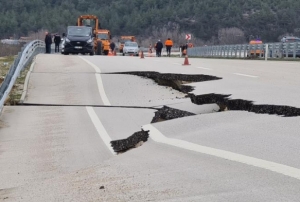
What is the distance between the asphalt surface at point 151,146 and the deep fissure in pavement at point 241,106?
191 millimetres

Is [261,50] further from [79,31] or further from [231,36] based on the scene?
[231,36]

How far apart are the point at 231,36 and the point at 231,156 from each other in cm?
11323

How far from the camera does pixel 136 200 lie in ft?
20.8

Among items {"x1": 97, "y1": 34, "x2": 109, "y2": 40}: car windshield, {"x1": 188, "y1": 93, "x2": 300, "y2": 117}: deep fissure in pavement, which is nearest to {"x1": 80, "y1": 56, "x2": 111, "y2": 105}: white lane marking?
{"x1": 188, "y1": 93, "x2": 300, "y2": 117}: deep fissure in pavement

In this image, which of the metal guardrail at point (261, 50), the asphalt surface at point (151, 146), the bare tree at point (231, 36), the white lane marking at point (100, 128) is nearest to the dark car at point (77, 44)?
the metal guardrail at point (261, 50)

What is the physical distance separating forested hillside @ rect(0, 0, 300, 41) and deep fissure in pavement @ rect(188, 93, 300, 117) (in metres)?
103

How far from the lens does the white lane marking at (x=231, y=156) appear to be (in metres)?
7.12

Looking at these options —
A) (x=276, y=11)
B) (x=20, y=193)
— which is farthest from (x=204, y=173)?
(x=276, y=11)

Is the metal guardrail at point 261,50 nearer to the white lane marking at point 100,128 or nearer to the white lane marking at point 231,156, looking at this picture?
the white lane marking at point 100,128

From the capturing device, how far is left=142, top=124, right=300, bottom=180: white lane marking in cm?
712

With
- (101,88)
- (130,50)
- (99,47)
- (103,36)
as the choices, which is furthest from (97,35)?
(101,88)

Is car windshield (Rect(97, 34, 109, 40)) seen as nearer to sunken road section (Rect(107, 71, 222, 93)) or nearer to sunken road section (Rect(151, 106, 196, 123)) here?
sunken road section (Rect(107, 71, 222, 93))

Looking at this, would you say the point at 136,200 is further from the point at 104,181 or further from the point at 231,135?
the point at 231,135

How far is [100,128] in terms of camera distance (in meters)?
12.8
